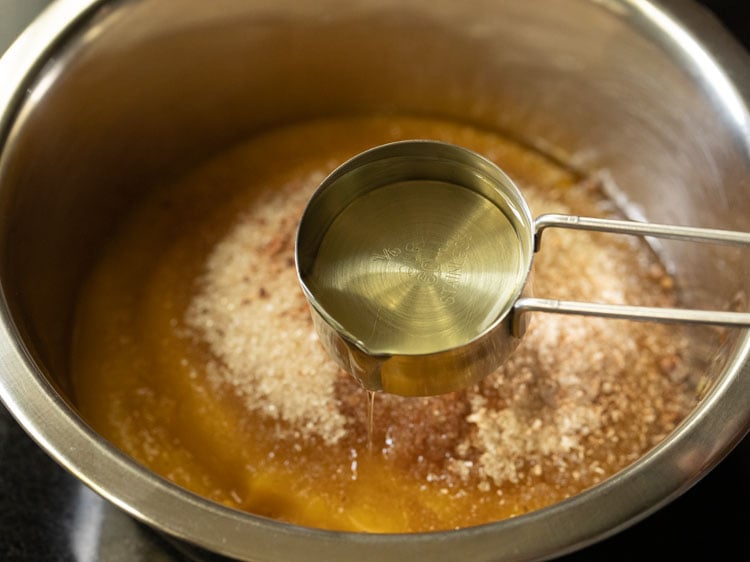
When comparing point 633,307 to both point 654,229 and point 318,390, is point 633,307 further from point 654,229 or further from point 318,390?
point 318,390

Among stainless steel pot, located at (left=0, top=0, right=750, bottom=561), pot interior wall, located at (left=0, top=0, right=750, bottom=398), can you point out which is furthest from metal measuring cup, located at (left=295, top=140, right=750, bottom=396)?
pot interior wall, located at (left=0, top=0, right=750, bottom=398)

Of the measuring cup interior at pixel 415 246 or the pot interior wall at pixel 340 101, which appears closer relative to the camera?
the measuring cup interior at pixel 415 246

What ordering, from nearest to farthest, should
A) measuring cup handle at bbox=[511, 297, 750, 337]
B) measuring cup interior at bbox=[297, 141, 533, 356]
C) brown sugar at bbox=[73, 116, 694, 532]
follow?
measuring cup handle at bbox=[511, 297, 750, 337] < measuring cup interior at bbox=[297, 141, 533, 356] < brown sugar at bbox=[73, 116, 694, 532]

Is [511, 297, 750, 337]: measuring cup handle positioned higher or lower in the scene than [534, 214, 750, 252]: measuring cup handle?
lower

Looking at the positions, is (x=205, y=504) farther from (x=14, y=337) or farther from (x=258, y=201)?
(x=258, y=201)

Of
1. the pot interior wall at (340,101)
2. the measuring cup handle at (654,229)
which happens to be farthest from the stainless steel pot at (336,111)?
the measuring cup handle at (654,229)

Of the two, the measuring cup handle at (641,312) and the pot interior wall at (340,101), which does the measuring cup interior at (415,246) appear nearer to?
the measuring cup handle at (641,312)

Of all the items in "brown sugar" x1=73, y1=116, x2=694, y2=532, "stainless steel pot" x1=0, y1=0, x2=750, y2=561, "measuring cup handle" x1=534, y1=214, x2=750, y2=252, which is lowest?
"brown sugar" x1=73, y1=116, x2=694, y2=532

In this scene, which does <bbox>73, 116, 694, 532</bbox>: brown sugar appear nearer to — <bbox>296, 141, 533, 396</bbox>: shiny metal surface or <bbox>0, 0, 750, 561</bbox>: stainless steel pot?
<bbox>0, 0, 750, 561</bbox>: stainless steel pot
